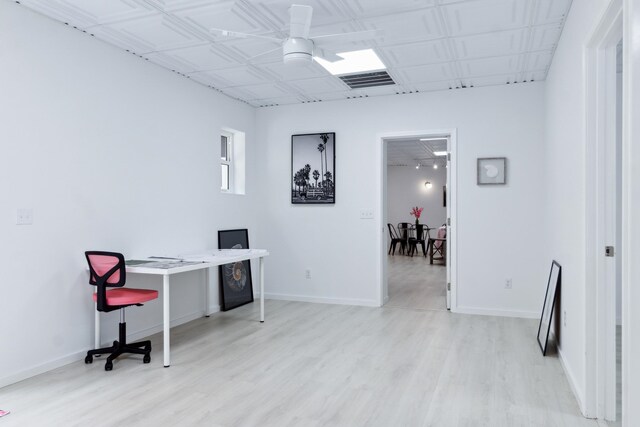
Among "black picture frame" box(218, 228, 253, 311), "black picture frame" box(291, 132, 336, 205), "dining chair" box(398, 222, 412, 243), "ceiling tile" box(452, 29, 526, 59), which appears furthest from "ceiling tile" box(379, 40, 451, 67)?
"dining chair" box(398, 222, 412, 243)

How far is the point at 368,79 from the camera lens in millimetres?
4719

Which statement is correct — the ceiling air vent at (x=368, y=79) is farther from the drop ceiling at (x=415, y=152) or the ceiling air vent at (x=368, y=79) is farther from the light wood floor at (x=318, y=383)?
the drop ceiling at (x=415, y=152)

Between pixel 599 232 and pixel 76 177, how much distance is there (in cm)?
354

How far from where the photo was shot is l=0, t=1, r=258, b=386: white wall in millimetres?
3004

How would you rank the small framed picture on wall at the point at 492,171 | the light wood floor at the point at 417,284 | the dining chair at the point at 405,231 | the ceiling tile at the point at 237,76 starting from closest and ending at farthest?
the ceiling tile at the point at 237,76 < the small framed picture on wall at the point at 492,171 < the light wood floor at the point at 417,284 < the dining chair at the point at 405,231

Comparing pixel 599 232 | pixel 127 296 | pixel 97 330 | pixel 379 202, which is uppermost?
pixel 379 202

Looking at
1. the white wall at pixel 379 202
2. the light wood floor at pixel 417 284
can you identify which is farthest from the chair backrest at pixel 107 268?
the light wood floor at pixel 417 284

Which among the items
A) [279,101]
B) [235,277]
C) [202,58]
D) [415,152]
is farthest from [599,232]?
[415,152]

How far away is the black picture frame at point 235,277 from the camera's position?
516cm

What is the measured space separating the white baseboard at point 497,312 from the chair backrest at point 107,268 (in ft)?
11.6

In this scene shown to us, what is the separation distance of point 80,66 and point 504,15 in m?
3.19

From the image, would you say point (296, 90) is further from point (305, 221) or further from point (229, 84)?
point (305, 221)

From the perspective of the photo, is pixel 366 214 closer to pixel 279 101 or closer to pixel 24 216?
pixel 279 101

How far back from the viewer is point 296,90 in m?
5.15
